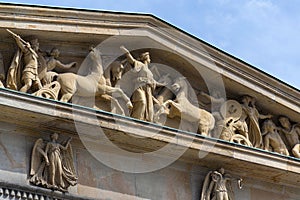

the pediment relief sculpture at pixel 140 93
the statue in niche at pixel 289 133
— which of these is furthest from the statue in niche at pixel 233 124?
the statue in niche at pixel 289 133

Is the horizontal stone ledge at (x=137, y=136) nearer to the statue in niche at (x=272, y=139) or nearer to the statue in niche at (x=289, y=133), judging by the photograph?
the statue in niche at (x=272, y=139)

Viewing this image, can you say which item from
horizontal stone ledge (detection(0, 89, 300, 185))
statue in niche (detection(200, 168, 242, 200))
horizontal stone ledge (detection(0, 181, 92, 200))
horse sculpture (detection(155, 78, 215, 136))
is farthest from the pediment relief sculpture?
horizontal stone ledge (detection(0, 181, 92, 200))

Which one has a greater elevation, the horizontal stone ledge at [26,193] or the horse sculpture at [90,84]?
the horse sculpture at [90,84]

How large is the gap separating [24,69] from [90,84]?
3.35 ft

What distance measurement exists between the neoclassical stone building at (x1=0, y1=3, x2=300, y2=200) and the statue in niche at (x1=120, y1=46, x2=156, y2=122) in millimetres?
14

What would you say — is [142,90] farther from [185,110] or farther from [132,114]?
[185,110]

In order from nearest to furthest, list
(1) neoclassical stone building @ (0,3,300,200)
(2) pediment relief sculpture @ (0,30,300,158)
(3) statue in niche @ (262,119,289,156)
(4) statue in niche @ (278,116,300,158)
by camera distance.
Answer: (1) neoclassical stone building @ (0,3,300,200) < (2) pediment relief sculpture @ (0,30,300,158) < (3) statue in niche @ (262,119,289,156) < (4) statue in niche @ (278,116,300,158)

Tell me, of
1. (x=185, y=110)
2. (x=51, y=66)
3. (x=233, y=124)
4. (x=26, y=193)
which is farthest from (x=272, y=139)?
(x=26, y=193)

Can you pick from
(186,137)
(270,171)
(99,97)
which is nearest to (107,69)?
(99,97)

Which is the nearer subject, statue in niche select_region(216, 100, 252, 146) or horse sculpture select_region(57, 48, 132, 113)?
horse sculpture select_region(57, 48, 132, 113)

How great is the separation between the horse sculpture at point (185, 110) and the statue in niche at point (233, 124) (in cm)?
24

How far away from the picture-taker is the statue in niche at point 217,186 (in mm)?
17141

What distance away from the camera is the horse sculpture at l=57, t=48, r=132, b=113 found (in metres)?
16.1

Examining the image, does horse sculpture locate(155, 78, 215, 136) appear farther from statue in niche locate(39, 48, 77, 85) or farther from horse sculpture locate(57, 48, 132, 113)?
statue in niche locate(39, 48, 77, 85)
